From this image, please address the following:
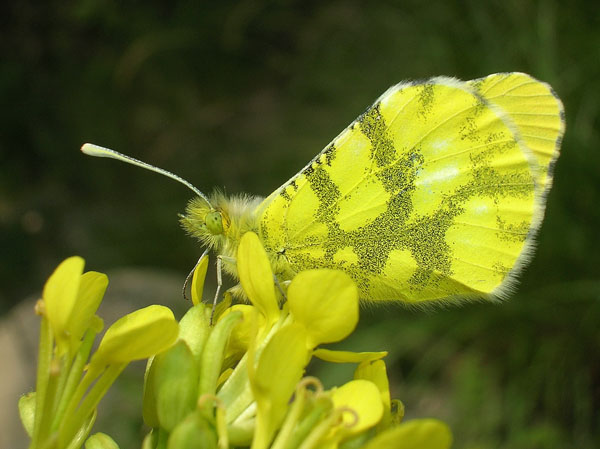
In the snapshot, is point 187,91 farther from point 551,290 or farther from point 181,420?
point 181,420

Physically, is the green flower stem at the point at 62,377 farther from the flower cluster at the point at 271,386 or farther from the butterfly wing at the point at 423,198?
the butterfly wing at the point at 423,198

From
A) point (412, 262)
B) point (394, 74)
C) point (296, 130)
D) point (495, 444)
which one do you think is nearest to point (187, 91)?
point (296, 130)

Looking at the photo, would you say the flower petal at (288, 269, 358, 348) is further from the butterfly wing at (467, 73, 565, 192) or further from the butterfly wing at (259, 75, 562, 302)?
the butterfly wing at (467, 73, 565, 192)

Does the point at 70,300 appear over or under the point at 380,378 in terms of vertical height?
over

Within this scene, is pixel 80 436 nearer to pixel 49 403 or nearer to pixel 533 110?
pixel 49 403

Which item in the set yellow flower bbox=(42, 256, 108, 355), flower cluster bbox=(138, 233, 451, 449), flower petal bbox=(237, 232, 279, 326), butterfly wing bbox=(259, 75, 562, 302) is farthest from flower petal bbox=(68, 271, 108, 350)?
butterfly wing bbox=(259, 75, 562, 302)

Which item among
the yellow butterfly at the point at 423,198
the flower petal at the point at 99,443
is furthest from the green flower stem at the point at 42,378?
the yellow butterfly at the point at 423,198

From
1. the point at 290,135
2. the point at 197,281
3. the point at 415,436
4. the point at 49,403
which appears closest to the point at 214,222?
the point at 197,281
